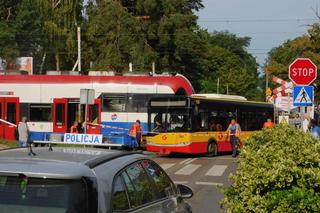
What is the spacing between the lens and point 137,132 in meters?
28.8

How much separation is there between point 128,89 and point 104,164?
26603 millimetres

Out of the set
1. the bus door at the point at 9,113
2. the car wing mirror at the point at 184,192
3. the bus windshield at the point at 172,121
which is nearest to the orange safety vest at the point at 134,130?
the bus windshield at the point at 172,121

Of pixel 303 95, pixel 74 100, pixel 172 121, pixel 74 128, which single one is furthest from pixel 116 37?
pixel 303 95

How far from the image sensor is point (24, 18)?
67312mm

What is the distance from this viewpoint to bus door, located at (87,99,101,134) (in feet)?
103

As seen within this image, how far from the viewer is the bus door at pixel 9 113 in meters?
33.0

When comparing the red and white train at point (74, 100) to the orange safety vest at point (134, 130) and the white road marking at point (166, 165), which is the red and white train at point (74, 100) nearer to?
the orange safety vest at point (134, 130)

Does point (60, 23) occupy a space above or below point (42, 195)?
above

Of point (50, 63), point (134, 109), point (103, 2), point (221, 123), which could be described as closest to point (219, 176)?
point (221, 123)

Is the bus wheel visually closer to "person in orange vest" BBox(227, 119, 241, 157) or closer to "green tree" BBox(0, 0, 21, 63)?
"person in orange vest" BBox(227, 119, 241, 157)

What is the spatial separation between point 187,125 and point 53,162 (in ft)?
72.7

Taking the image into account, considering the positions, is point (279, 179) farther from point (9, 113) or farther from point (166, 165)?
point (9, 113)

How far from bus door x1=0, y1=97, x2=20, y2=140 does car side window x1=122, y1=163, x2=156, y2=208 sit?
2830 cm

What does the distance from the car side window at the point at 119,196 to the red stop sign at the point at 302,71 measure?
44.4ft
